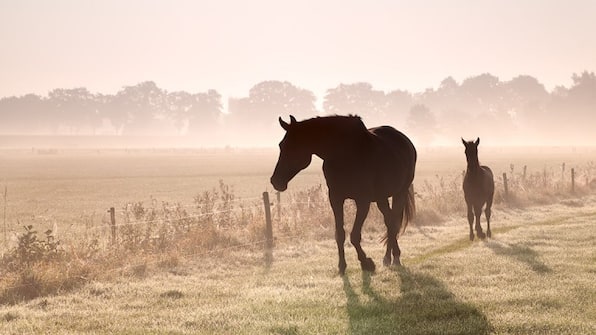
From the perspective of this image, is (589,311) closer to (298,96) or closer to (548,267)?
(548,267)

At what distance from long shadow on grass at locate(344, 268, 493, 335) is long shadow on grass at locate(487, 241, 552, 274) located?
248 centimetres

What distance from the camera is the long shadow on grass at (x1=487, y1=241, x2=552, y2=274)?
10586 mm

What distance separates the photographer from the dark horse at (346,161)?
9.14 meters

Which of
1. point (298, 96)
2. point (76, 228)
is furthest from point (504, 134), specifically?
point (76, 228)

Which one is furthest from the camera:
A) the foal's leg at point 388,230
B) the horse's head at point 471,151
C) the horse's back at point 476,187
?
the horse's back at point 476,187

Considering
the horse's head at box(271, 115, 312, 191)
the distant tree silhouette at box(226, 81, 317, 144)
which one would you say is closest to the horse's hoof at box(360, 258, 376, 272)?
the horse's head at box(271, 115, 312, 191)

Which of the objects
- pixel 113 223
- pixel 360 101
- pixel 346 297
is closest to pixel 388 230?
pixel 346 297

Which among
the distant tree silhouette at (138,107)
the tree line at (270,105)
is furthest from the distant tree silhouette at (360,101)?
the distant tree silhouette at (138,107)

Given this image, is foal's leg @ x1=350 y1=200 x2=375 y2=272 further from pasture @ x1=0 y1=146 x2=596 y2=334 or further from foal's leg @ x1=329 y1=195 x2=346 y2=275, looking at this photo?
pasture @ x1=0 y1=146 x2=596 y2=334

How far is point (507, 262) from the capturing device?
11.0 m

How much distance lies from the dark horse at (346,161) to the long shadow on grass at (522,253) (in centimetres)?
297

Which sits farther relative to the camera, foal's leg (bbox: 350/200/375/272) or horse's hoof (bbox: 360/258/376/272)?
horse's hoof (bbox: 360/258/376/272)

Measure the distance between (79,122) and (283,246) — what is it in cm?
18928

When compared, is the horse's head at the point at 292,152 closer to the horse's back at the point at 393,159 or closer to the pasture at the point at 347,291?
the horse's back at the point at 393,159
